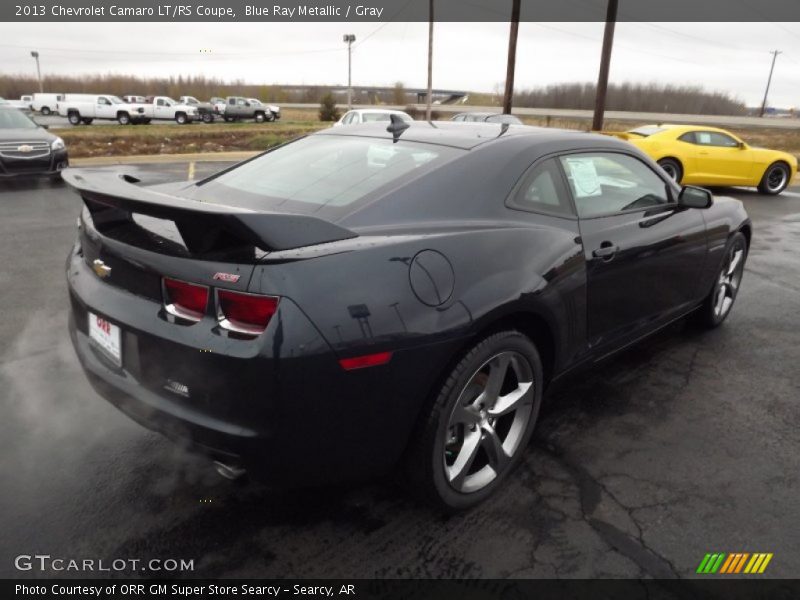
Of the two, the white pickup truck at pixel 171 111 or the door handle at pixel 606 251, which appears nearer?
the door handle at pixel 606 251

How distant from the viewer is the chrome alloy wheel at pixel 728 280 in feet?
14.6

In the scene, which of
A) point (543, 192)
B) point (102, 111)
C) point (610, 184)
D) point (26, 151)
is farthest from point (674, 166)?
point (102, 111)

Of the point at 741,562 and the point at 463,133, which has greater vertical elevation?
the point at 463,133

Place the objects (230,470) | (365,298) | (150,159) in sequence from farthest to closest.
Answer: (150,159), (230,470), (365,298)

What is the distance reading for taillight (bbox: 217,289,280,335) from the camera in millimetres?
1884

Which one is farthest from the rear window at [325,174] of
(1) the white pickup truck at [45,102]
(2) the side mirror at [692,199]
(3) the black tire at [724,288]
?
(1) the white pickup truck at [45,102]

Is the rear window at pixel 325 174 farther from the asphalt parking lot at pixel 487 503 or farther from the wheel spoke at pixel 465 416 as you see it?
the asphalt parking lot at pixel 487 503

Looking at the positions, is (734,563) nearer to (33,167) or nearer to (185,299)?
(185,299)

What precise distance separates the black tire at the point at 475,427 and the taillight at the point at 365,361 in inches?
12.4

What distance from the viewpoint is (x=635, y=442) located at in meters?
3.05

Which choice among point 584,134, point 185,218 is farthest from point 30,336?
point 584,134

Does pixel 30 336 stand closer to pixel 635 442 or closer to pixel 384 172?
Answer: pixel 384 172

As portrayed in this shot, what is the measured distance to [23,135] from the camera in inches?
423

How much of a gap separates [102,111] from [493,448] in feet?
134
